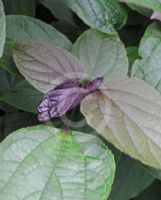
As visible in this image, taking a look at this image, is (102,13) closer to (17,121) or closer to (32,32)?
(32,32)

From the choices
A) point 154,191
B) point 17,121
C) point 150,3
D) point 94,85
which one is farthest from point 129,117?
point 154,191

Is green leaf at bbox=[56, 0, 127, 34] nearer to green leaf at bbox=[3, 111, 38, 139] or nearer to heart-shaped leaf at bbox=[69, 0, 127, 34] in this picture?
heart-shaped leaf at bbox=[69, 0, 127, 34]

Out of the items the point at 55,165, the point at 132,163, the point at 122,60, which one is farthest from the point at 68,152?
the point at 132,163

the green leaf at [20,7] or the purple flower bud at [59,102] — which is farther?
the green leaf at [20,7]

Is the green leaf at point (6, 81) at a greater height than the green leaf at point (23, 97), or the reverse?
the green leaf at point (23, 97)

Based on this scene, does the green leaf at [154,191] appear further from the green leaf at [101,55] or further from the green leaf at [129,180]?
the green leaf at [101,55]

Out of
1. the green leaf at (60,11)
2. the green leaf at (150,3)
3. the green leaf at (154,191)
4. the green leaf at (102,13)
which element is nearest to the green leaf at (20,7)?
the green leaf at (60,11)

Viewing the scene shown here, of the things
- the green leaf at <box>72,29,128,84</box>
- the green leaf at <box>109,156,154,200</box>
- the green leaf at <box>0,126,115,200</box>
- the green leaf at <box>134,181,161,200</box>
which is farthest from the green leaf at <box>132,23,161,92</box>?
the green leaf at <box>134,181,161,200</box>
